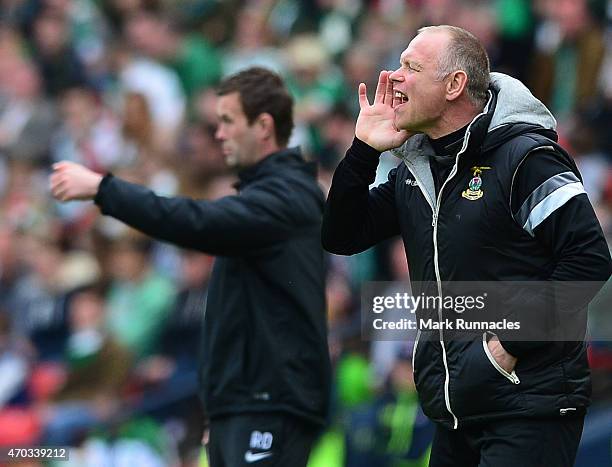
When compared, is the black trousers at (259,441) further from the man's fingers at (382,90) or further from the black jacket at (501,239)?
the man's fingers at (382,90)

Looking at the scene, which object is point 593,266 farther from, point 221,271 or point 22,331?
point 22,331

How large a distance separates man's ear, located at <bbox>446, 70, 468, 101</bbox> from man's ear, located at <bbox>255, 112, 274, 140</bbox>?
176 cm

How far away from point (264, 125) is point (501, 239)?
2.07 metres

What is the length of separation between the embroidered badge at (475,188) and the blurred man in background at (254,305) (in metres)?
1.60

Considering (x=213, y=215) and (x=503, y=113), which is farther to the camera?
(x=213, y=215)

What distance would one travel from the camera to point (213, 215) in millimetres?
5527

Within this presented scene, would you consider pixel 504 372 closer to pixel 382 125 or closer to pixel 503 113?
pixel 503 113

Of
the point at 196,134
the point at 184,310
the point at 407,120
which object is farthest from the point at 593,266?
the point at 196,134

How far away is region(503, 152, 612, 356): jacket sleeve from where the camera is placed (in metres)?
3.88

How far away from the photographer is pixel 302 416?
5.48 m

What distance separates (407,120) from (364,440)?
14.4 feet

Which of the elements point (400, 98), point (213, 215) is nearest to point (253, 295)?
point (213, 215)

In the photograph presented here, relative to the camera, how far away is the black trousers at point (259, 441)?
5414mm

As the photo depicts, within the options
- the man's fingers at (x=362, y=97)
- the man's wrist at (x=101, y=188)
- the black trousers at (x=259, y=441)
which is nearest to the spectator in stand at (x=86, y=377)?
the black trousers at (x=259, y=441)
